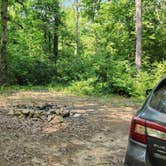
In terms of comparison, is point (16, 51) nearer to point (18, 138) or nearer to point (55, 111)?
point (55, 111)

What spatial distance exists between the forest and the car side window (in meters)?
10.3

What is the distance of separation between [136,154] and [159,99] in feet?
1.86

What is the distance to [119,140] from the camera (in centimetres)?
698

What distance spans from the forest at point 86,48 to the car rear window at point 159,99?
10321 mm

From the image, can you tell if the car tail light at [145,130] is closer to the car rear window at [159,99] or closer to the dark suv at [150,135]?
the dark suv at [150,135]

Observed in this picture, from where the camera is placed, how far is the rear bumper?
136 inches

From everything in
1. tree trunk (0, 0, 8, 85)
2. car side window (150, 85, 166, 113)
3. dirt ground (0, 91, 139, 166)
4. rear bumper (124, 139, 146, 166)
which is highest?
tree trunk (0, 0, 8, 85)

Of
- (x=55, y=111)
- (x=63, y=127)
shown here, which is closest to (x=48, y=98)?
(x=55, y=111)

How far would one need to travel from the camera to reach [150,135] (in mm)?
3387

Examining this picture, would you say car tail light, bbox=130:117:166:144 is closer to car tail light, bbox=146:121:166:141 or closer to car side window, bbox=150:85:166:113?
car tail light, bbox=146:121:166:141

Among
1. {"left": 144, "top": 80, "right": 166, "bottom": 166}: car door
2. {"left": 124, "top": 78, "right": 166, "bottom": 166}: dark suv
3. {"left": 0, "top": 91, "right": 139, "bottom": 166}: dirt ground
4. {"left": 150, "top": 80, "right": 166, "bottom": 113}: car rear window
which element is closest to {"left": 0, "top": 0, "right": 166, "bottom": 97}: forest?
{"left": 0, "top": 91, "right": 139, "bottom": 166}: dirt ground

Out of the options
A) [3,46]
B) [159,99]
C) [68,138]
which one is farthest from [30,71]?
[159,99]

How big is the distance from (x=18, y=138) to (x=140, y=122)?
3751mm

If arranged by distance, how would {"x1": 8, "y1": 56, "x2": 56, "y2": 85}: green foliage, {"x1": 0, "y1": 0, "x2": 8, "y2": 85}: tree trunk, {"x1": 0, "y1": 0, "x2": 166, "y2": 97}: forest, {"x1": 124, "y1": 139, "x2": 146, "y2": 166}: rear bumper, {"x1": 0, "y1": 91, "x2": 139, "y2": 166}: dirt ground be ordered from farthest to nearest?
{"x1": 8, "y1": 56, "x2": 56, "y2": 85}: green foliage, {"x1": 0, "y1": 0, "x2": 166, "y2": 97}: forest, {"x1": 0, "y1": 0, "x2": 8, "y2": 85}: tree trunk, {"x1": 0, "y1": 91, "x2": 139, "y2": 166}: dirt ground, {"x1": 124, "y1": 139, "x2": 146, "y2": 166}: rear bumper
